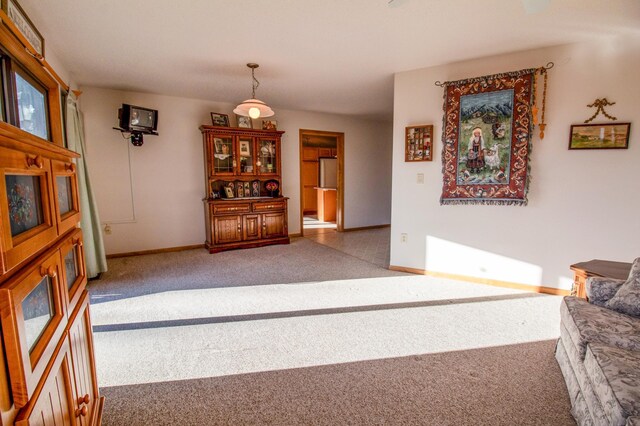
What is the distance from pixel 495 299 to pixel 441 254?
773 millimetres

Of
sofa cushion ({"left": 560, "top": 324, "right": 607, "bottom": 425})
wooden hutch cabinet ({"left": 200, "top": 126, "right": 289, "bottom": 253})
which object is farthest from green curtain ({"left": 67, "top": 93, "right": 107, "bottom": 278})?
sofa cushion ({"left": 560, "top": 324, "right": 607, "bottom": 425})

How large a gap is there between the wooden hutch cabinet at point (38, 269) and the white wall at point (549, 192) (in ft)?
10.6

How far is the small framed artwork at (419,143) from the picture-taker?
11.6 ft

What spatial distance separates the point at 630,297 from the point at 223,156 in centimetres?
474

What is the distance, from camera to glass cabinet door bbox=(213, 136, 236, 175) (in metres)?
4.87

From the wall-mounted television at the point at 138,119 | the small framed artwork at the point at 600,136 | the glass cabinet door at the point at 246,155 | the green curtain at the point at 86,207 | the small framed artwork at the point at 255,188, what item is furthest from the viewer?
the small framed artwork at the point at 255,188

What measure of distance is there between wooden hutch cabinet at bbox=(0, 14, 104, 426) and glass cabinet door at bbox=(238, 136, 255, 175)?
12.5ft

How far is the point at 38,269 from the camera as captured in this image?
2.73 ft

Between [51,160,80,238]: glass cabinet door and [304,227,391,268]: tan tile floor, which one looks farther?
[304,227,391,268]: tan tile floor

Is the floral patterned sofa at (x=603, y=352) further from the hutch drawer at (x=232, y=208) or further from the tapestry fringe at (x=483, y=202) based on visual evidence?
the hutch drawer at (x=232, y=208)

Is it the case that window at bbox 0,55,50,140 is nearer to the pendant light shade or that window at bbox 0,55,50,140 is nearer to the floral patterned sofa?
the pendant light shade

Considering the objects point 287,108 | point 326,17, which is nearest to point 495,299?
point 326,17

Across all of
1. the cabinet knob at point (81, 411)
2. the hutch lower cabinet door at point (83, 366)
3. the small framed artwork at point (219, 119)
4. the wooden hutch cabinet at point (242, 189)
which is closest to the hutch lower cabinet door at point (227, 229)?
the wooden hutch cabinet at point (242, 189)

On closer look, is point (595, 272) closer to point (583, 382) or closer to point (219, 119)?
point (583, 382)
